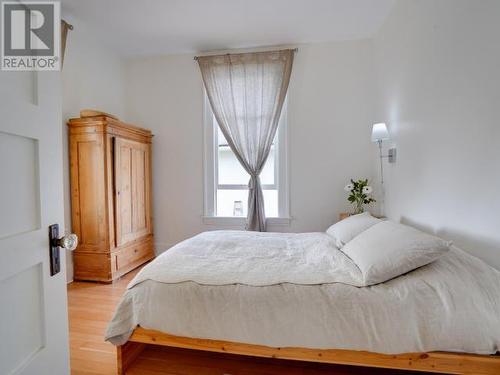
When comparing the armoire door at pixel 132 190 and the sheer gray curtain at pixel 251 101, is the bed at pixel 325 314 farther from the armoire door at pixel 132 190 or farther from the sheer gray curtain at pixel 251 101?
the sheer gray curtain at pixel 251 101

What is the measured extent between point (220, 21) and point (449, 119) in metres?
2.44

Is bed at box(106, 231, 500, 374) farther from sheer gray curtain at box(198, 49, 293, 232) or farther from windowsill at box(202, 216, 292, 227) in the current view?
sheer gray curtain at box(198, 49, 293, 232)

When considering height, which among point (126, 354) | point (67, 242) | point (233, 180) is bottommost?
point (126, 354)

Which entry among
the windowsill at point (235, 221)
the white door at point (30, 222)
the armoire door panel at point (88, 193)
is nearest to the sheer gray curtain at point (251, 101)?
the windowsill at point (235, 221)

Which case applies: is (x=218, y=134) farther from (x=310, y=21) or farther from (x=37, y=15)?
(x=37, y=15)

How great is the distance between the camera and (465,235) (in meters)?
1.57

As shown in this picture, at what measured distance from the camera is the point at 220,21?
2.87 meters

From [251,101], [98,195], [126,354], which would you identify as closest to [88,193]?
[98,195]

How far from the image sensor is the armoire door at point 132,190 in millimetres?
2904

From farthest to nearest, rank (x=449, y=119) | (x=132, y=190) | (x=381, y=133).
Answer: (x=132, y=190) → (x=381, y=133) → (x=449, y=119)

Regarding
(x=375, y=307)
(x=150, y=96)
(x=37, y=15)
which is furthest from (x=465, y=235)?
(x=150, y=96)

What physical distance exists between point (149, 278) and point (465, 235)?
1908 mm

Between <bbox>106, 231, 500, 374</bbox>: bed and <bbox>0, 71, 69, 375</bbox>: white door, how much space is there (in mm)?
593

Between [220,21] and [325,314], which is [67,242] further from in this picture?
[220,21]
